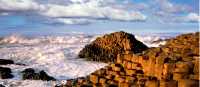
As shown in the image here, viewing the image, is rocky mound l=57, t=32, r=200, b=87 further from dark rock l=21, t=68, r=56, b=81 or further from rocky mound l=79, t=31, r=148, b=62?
rocky mound l=79, t=31, r=148, b=62

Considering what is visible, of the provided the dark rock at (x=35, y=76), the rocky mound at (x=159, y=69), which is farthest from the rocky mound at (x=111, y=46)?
the rocky mound at (x=159, y=69)

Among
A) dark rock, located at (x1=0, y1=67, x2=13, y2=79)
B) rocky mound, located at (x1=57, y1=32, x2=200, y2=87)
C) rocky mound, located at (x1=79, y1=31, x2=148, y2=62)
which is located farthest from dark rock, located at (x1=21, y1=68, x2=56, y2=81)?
rocky mound, located at (x1=57, y1=32, x2=200, y2=87)

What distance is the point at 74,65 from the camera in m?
57.3

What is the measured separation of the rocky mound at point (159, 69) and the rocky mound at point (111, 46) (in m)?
30.7

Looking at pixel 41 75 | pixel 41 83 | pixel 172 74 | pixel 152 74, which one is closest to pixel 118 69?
pixel 152 74

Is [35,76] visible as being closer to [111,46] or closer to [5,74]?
[5,74]

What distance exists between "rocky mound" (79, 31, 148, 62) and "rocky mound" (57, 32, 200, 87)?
30666 mm

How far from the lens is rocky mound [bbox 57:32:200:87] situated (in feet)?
77.6

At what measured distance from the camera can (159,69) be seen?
25.5 metres

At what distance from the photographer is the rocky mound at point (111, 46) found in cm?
6128

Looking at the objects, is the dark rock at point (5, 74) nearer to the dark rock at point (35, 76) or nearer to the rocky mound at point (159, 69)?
the dark rock at point (35, 76)

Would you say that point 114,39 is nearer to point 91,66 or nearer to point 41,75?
point 91,66

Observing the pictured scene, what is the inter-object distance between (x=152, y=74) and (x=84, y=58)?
38467 millimetres

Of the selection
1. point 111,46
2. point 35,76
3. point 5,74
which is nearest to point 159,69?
point 35,76
